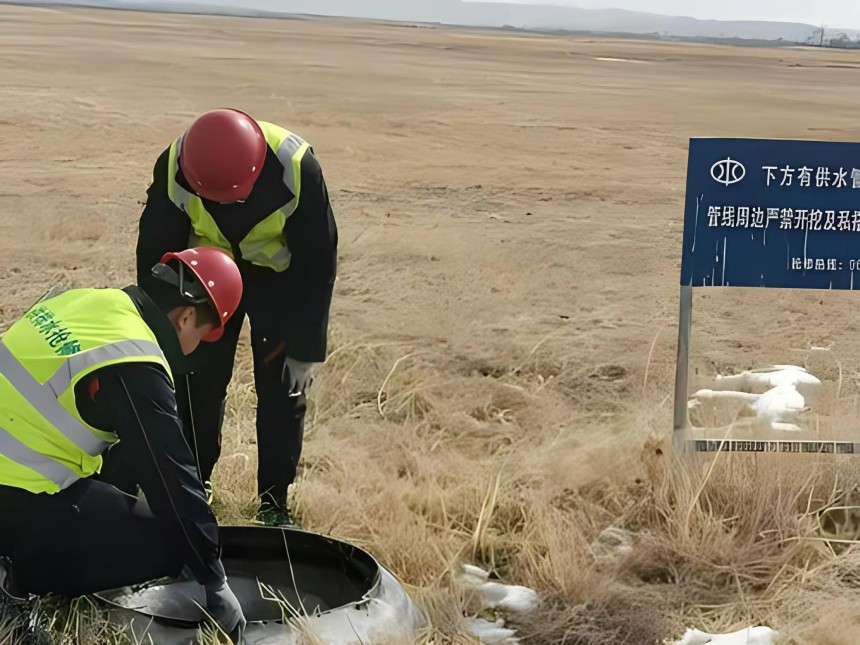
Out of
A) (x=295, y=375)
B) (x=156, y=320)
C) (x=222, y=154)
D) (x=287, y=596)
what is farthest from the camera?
(x=295, y=375)

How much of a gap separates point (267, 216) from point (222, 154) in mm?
303

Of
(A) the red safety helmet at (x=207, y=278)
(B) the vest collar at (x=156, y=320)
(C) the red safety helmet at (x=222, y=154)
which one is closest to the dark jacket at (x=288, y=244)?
(C) the red safety helmet at (x=222, y=154)

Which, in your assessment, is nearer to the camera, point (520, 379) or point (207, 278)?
point (207, 278)

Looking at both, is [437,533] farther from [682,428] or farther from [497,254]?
[497,254]

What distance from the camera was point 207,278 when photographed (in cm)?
282

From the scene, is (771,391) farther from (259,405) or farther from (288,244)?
(288,244)

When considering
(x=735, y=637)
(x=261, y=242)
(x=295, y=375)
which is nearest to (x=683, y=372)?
(x=735, y=637)

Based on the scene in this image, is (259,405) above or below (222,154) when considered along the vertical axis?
below

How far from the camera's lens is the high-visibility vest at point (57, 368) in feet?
8.50

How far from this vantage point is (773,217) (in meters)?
4.41

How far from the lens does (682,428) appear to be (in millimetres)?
4574

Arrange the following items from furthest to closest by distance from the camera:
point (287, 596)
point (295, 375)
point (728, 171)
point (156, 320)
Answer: point (728, 171), point (295, 375), point (287, 596), point (156, 320)

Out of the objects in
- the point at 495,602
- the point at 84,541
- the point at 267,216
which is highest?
the point at 267,216

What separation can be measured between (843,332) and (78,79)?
19.9 metres
